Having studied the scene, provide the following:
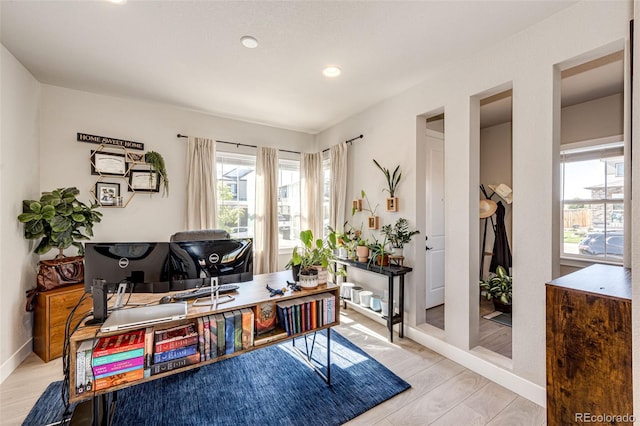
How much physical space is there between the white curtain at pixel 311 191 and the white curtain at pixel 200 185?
1.40 metres

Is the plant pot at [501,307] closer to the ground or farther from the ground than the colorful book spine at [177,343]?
closer to the ground

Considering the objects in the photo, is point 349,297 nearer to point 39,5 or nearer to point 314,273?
point 314,273

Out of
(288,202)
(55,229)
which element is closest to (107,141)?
(55,229)

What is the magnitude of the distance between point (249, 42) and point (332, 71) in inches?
32.4

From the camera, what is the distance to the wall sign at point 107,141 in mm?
3000

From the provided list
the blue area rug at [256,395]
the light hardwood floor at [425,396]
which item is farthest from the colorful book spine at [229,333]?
the light hardwood floor at [425,396]

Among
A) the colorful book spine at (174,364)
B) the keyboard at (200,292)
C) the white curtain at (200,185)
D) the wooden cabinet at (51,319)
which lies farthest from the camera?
the white curtain at (200,185)

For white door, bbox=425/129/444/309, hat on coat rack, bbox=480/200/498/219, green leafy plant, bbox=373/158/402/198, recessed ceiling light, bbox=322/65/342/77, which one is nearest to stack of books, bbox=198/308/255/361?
green leafy plant, bbox=373/158/402/198

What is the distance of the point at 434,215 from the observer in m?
3.50

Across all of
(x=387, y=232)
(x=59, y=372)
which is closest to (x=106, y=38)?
(x=59, y=372)

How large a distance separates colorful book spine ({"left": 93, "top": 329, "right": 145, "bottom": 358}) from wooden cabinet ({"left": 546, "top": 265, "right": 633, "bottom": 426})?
2.01 m

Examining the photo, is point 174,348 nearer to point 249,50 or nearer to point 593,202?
point 249,50

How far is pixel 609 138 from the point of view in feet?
9.84

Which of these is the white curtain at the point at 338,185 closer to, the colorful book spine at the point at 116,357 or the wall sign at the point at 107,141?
the wall sign at the point at 107,141
